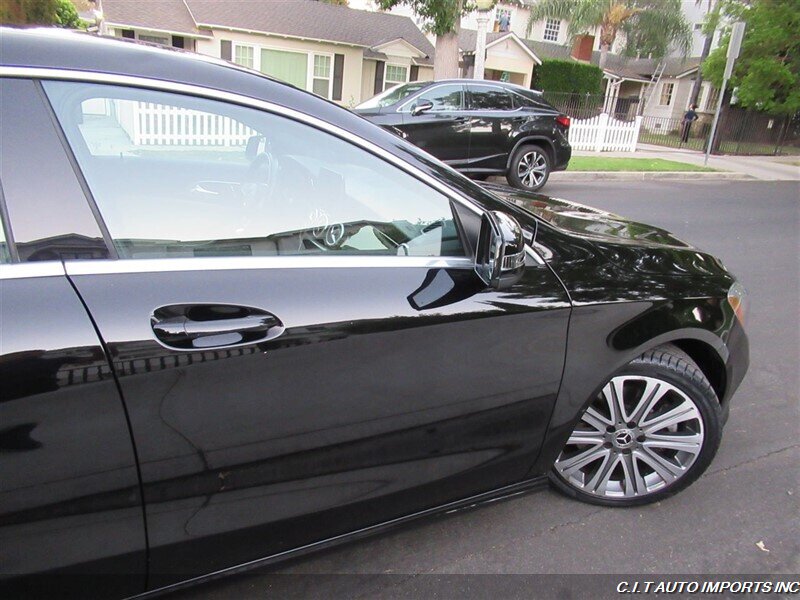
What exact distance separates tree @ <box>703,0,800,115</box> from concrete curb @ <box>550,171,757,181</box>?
9.18m

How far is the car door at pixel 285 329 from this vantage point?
1.52 m

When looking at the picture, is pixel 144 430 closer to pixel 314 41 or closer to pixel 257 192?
pixel 257 192

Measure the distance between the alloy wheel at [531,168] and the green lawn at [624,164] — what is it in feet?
8.06

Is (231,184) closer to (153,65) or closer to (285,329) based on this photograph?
(153,65)

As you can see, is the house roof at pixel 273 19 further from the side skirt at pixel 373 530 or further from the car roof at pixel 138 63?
the side skirt at pixel 373 530

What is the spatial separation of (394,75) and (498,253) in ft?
84.5

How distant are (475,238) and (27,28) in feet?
4.82

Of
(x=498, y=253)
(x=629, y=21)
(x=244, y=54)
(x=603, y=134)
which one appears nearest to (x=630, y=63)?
(x=629, y=21)

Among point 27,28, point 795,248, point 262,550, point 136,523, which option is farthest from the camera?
point 795,248

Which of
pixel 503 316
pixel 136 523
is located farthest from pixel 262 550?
pixel 503 316

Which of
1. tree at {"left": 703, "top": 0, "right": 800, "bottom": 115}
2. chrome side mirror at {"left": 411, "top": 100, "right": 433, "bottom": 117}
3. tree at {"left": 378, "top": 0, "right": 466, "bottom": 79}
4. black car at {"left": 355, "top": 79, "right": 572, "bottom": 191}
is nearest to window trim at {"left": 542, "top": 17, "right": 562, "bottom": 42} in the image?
tree at {"left": 703, "top": 0, "right": 800, "bottom": 115}

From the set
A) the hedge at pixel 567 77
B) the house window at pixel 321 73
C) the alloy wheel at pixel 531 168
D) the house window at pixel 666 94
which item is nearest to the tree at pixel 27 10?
the alloy wheel at pixel 531 168

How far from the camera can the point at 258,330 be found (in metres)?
1.58

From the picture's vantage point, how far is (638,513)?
2.55 meters
